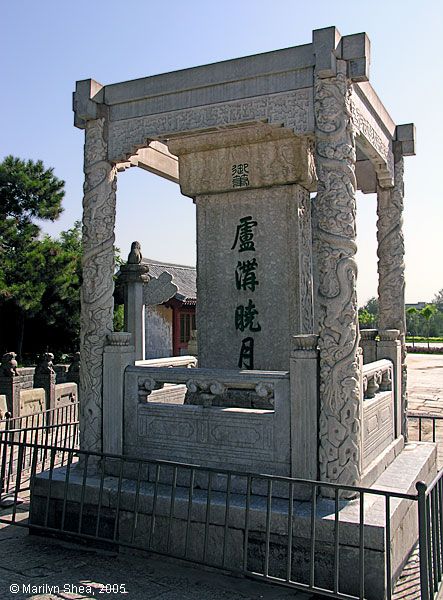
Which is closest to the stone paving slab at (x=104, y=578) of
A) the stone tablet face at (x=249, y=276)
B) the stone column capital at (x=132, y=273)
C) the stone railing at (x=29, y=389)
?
the stone tablet face at (x=249, y=276)

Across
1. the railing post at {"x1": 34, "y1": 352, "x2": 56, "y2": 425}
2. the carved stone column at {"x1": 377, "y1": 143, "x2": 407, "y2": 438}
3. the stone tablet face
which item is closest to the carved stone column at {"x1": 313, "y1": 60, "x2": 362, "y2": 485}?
the stone tablet face

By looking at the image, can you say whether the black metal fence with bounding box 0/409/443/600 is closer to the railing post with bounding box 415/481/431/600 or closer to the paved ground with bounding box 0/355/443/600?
the railing post with bounding box 415/481/431/600

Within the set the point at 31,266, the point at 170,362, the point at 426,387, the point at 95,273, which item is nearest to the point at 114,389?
the point at 95,273

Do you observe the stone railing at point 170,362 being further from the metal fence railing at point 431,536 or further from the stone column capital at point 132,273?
the stone column capital at point 132,273

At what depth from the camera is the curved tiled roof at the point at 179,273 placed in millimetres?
25763

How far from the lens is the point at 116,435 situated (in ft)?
15.0

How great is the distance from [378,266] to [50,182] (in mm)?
13042

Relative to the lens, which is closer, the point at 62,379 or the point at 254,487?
the point at 254,487

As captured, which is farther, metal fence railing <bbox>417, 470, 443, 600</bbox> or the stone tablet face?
the stone tablet face

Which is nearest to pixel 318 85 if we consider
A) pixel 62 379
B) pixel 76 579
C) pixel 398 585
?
pixel 398 585

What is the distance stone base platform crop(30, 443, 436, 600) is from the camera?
3.39 meters

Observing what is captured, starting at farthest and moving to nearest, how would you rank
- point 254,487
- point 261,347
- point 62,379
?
point 62,379, point 261,347, point 254,487

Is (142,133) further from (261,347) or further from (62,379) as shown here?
(62,379)

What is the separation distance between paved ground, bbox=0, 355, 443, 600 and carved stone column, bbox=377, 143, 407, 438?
243 centimetres
